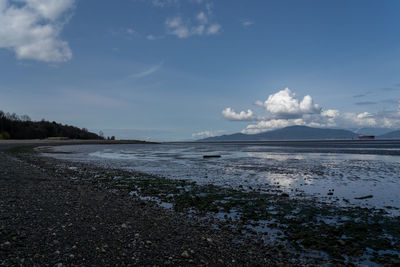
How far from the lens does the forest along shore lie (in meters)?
7.19

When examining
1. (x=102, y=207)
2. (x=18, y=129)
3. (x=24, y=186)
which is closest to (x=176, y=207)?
(x=102, y=207)

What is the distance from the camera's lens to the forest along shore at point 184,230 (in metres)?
7.19

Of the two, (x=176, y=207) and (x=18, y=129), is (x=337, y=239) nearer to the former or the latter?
(x=176, y=207)

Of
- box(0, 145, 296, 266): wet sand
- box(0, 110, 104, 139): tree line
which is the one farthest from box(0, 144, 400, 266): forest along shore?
box(0, 110, 104, 139): tree line

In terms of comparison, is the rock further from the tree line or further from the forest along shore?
the tree line

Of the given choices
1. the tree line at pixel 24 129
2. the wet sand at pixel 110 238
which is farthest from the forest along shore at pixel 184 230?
the tree line at pixel 24 129

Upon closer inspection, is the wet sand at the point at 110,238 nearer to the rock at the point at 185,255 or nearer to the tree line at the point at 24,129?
the rock at the point at 185,255

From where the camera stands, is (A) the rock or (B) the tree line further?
(B) the tree line

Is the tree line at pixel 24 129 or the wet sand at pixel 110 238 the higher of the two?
the tree line at pixel 24 129

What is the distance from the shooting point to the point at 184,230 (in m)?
9.63

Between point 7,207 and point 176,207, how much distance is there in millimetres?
7356

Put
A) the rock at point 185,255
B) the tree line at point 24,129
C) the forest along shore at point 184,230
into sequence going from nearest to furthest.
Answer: the forest along shore at point 184,230, the rock at point 185,255, the tree line at point 24,129

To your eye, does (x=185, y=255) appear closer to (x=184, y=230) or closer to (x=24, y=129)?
(x=184, y=230)

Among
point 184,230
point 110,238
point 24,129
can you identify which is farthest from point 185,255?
point 24,129
